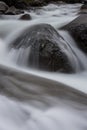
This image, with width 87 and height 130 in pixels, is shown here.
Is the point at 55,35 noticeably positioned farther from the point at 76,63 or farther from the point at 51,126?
the point at 51,126

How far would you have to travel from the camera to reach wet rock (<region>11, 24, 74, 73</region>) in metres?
5.84

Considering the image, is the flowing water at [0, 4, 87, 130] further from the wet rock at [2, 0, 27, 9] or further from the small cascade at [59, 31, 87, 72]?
the wet rock at [2, 0, 27, 9]

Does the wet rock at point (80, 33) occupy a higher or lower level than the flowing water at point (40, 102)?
higher

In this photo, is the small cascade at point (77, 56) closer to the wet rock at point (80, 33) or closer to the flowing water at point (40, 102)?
the wet rock at point (80, 33)

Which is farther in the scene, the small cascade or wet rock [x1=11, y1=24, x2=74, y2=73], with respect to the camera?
the small cascade

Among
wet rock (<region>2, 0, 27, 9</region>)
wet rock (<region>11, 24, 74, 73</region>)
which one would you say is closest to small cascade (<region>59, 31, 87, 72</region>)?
wet rock (<region>11, 24, 74, 73</region>)

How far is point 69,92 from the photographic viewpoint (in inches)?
177

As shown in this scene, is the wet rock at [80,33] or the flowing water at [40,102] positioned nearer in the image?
the flowing water at [40,102]

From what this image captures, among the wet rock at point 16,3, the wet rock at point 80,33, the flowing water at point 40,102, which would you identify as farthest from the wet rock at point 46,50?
the wet rock at point 16,3

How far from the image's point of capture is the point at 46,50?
5973mm

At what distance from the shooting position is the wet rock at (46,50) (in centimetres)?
584

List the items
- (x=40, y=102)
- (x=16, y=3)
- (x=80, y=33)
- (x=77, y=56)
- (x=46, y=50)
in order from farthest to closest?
(x=16, y=3) → (x=80, y=33) → (x=77, y=56) → (x=46, y=50) → (x=40, y=102)

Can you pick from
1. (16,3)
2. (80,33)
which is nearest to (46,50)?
(80,33)

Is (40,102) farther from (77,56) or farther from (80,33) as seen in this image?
(80,33)
